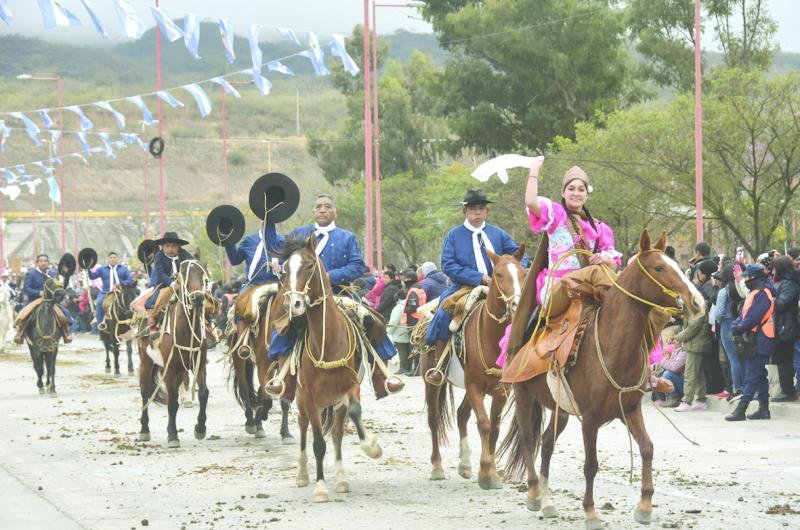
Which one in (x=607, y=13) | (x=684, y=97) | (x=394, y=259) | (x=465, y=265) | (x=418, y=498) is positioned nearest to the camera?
(x=418, y=498)

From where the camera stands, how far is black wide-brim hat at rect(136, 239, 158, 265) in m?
19.4

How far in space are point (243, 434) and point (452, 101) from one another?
42823 mm

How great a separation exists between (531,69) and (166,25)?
33.1 metres

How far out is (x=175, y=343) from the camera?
1681 cm

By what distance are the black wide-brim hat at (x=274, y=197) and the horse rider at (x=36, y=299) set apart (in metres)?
11.2

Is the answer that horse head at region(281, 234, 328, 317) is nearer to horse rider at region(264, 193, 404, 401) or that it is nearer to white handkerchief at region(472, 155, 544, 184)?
horse rider at region(264, 193, 404, 401)

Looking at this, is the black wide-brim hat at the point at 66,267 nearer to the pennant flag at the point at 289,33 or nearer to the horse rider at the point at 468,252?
the pennant flag at the point at 289,33

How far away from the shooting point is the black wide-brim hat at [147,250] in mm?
19370

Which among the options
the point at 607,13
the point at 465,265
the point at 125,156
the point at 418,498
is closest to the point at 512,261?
the point at 465,265

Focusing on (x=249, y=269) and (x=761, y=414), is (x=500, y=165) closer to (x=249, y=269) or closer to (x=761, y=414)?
(x=249, y=269)

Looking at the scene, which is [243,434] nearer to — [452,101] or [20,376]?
[20,376]

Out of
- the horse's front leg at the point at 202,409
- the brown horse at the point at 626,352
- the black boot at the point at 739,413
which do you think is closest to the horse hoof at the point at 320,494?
the brown horse at the point at 626,352

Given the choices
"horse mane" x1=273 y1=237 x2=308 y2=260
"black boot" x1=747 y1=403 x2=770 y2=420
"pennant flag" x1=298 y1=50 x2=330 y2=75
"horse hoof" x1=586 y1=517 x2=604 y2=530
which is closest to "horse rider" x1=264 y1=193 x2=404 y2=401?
"horse mane" x1=273 y1=237 x2=308 y2=260

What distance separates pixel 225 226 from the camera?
17375 millimetres
